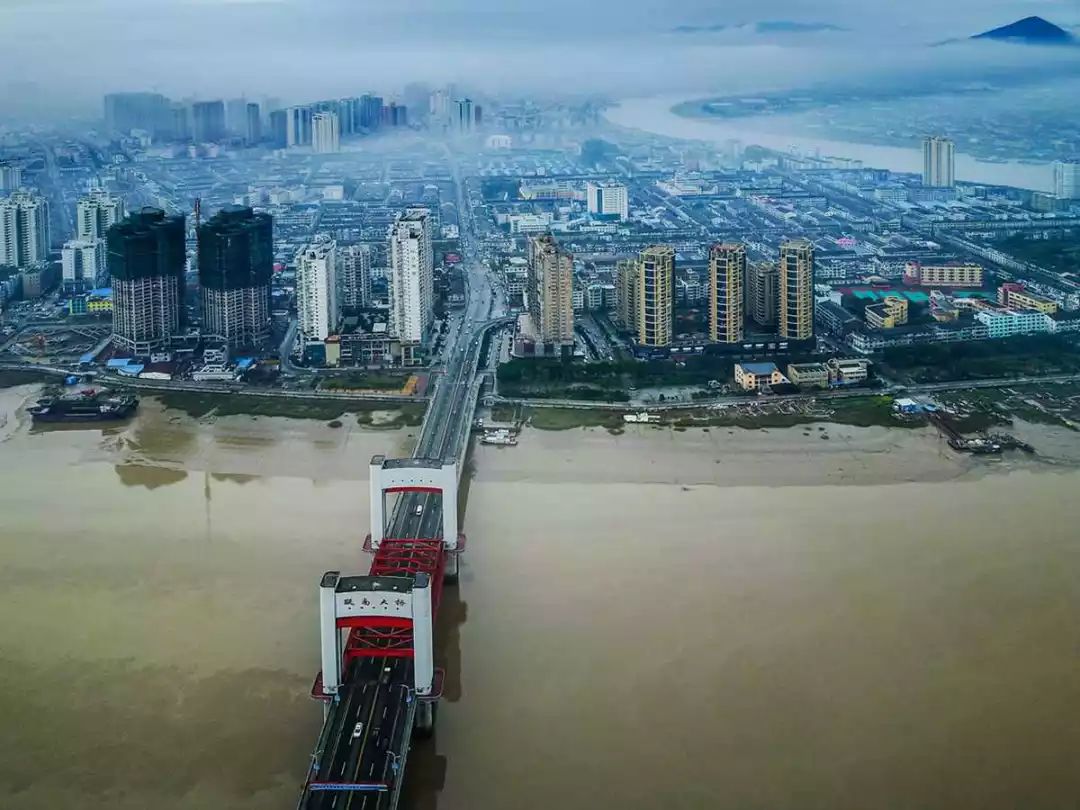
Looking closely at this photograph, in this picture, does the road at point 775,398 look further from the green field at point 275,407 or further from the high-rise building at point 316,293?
the high-rise building at point 316,293

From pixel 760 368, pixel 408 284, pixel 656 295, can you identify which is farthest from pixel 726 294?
pixel 408 284

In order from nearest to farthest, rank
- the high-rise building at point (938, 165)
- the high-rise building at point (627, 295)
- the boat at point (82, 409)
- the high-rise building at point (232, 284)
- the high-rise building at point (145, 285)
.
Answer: the boat at point (82, 409)
the high-rise building at point (145, 285)
the high-rise building at point (232, 284)
the high-rise building at point (627, 295)
the high-rise building at point (938, 165)

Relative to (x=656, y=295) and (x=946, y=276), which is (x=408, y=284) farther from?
(x=946, y=276)

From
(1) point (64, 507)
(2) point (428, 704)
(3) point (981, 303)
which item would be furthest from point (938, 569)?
(3) point (981, 303)

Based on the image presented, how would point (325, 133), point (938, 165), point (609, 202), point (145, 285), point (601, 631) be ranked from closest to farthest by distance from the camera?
point (601, 631), point (145, 285), point (325, 133), point (609, 202), point (938, 165)

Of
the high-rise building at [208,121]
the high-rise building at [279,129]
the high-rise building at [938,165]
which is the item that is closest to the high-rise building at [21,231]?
the high-rise building at [208,121]

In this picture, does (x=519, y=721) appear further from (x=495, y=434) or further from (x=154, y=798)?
(x=495, y=434)
